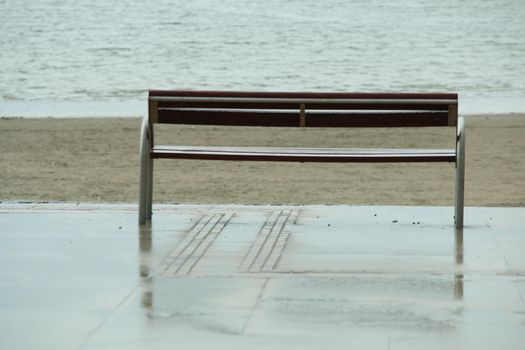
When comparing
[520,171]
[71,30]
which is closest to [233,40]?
[71,30]

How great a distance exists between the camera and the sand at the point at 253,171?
435 inches

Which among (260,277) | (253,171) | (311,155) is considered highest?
(311,155)

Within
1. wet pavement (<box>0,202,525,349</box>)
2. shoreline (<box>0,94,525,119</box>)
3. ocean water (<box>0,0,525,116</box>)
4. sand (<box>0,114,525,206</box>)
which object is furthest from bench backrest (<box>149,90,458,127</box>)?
ocean water (<box>0,0,525,116</box>)

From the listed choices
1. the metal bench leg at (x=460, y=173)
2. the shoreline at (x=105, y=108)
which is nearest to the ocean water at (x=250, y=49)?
the shoreline at (x=105, y=108)

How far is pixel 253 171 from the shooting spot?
1287 cm

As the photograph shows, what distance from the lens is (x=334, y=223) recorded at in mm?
7594

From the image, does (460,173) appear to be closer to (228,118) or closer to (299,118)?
(299,118)

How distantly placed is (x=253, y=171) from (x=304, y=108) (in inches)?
212

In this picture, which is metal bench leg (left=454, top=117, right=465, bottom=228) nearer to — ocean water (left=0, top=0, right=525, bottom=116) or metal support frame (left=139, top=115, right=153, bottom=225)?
metal support frame (left=139, top=115, right=153, bottom=225)

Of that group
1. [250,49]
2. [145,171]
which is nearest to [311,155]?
[145,171]

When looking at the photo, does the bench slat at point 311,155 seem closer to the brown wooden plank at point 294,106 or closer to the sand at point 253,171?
the brown wooden plank at point 294,106

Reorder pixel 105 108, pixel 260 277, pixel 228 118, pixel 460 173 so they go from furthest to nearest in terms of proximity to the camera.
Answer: pixel 105 108 → pixel 228 118 → pixel 460 173 → pixel 260 277

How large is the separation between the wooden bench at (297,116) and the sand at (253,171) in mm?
3088

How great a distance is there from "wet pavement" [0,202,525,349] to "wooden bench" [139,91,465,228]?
42cm
